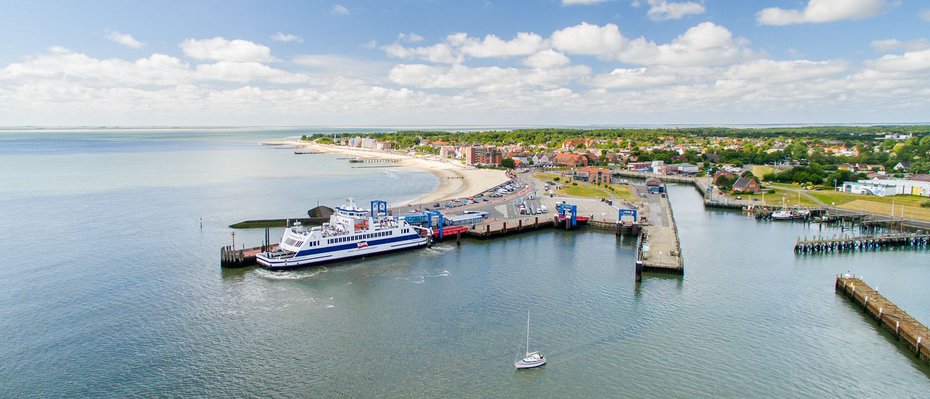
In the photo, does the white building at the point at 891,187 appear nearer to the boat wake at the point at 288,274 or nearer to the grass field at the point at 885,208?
the grass field at the point at 885,208

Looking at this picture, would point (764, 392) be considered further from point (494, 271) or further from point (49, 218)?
point (49, 218)

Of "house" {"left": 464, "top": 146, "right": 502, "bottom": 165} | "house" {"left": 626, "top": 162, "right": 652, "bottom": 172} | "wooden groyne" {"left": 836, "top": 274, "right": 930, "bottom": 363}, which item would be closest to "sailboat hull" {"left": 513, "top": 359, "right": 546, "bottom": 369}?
"wooden groyne" {"left": 836, "top": 274, "right": 930, "bottom": 363}

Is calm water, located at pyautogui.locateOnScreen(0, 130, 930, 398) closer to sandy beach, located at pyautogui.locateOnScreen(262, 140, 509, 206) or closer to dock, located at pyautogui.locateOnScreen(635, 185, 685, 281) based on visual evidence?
dock, located at pyautogui.locateOnScreen(635, 185, 685, 281)

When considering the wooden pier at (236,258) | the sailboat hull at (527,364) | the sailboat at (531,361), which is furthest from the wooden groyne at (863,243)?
the wooden pier at (236,258)

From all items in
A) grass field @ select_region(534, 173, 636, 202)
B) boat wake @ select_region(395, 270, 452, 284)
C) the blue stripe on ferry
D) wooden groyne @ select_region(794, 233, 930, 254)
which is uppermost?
grass field @ select_region(534, 173, 636, 202)

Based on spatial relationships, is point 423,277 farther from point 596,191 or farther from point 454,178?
point 454,178

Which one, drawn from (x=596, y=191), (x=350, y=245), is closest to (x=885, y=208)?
(x=596, y=191)

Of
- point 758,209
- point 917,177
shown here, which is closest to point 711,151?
point 917,177
